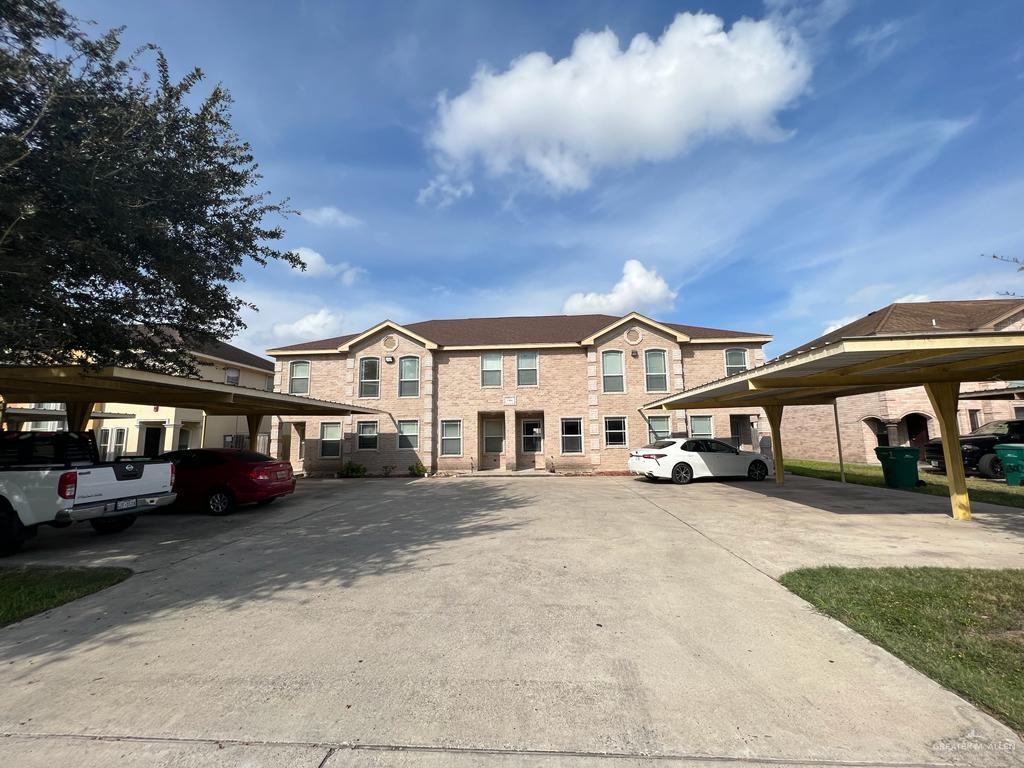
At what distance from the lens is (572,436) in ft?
71.2

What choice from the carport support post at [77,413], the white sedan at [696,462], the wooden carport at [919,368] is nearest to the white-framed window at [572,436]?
the white sedan at [696,462]

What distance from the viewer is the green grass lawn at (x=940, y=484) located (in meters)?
11.3

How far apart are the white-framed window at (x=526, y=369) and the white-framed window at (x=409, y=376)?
475 centimetres

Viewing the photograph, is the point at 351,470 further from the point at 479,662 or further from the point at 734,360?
the point at 479,662

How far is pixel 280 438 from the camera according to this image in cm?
2312

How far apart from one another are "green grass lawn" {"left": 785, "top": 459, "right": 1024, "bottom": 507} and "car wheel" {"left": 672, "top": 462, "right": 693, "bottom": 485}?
5.13m

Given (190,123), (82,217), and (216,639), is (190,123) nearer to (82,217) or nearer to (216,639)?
(82,217)

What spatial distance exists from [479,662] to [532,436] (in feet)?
62.8

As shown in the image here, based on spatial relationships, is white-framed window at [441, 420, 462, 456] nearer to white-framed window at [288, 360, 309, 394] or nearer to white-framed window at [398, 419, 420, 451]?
→ white-framed window at [398, 419, 420, 451]

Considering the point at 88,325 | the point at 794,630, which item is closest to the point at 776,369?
the point at 794,630

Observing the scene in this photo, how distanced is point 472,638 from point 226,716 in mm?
1840

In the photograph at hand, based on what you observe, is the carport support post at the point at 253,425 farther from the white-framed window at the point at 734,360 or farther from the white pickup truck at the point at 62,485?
the white-framed window at the point at 734,360

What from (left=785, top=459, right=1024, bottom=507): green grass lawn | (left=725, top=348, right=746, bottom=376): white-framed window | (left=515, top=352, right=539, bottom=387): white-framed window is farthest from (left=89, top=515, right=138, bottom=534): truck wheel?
(left=725, top=348, right=746, bottom=376): white-framed window

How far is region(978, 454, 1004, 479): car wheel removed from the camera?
1547 centimetres
